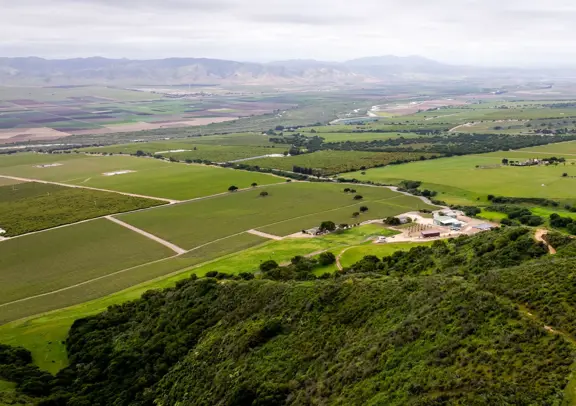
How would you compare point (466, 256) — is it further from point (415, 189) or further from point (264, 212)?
point (415, 189)

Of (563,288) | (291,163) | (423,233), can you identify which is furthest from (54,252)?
(291,163)

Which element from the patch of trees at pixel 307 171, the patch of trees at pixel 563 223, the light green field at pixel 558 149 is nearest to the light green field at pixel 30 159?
the patch of trees at pixel 307 171

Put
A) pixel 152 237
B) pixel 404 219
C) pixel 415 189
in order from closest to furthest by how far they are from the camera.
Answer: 1. pixel 152 237
2. pixel 404 219
3. pixel 415 189

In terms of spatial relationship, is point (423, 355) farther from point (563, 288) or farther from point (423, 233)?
point (423, 233)

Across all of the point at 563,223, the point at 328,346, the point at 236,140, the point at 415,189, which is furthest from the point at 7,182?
the point at 563,223

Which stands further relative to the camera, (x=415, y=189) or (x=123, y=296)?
(x=415, y=189)

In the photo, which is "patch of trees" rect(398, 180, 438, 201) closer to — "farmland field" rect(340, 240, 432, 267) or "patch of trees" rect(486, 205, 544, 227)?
"patch of trees" rect(486, 205, 544, 227)

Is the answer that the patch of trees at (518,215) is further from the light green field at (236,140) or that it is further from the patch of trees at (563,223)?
the light green field at (236,140)
